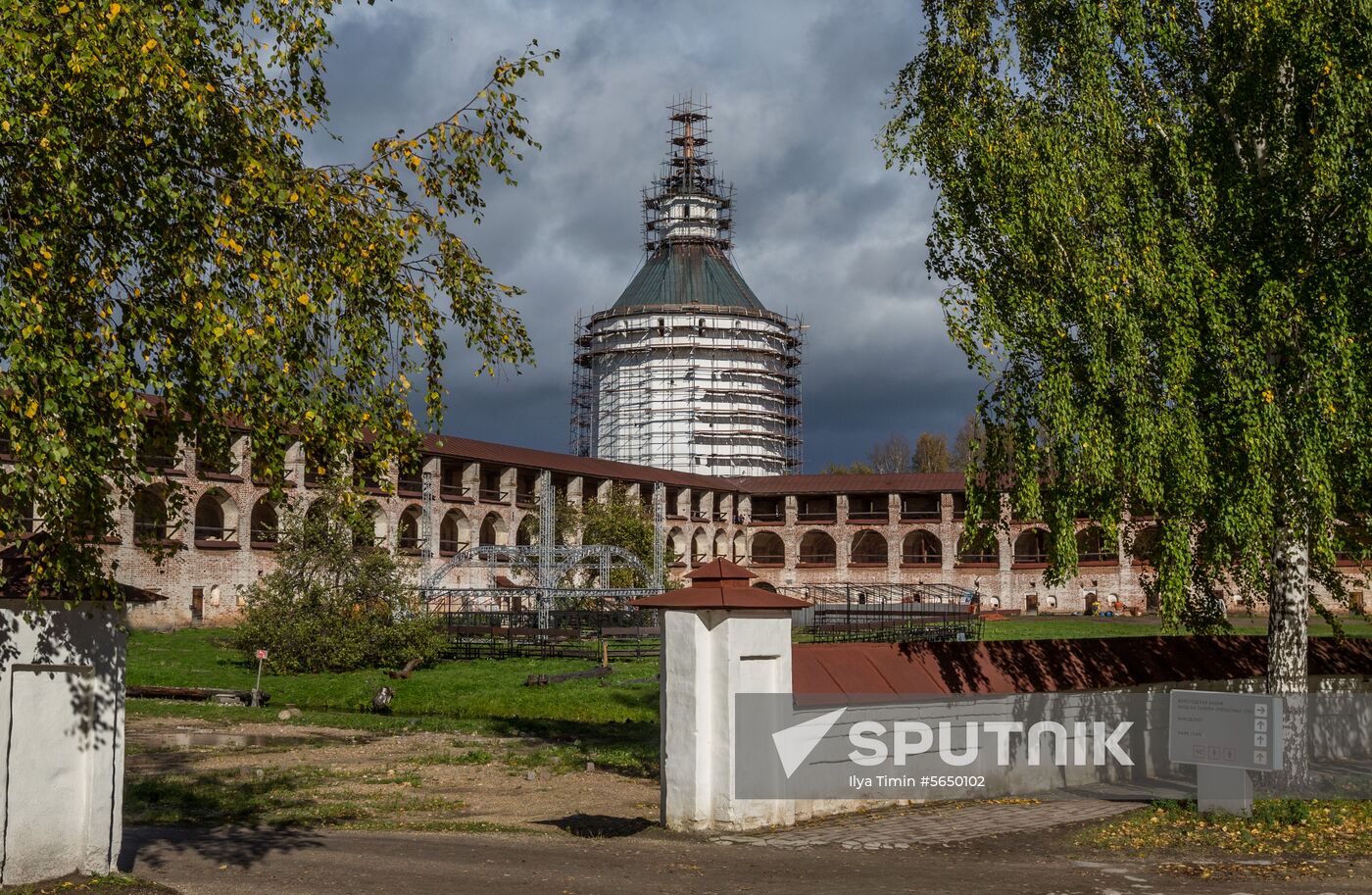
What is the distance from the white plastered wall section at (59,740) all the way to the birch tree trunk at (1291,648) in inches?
411

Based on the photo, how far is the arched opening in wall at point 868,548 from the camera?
69.8 m

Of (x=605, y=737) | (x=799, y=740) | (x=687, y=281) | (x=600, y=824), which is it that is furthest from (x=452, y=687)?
(x=687, y=281)

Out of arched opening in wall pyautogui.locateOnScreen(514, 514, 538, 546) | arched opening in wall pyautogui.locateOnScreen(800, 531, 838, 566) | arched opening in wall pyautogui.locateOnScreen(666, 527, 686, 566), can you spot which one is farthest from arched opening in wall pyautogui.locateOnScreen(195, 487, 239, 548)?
arched opening in wall pyautogui.locateOnScreen(800, 531, 838, 566)

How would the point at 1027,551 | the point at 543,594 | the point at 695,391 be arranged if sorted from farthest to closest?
1. the point at 695,391
2. the point at 1027,551
3. the point at 543,594

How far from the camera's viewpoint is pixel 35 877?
8094mm

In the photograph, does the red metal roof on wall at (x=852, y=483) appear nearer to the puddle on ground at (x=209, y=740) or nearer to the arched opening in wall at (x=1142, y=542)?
the arched opening in wall at (x=1142, y=542)

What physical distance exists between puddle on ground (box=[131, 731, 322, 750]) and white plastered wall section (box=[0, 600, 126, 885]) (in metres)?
9.54

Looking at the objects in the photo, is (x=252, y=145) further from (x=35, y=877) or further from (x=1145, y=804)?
(x=1145, y=804)

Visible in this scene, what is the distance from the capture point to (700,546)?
68562 mm

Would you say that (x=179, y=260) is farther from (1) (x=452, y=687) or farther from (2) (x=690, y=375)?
(2) (x=690, y=375)

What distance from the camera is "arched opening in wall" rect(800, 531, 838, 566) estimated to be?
7094cm

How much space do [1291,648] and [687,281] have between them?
Answer: 69672 millimetres

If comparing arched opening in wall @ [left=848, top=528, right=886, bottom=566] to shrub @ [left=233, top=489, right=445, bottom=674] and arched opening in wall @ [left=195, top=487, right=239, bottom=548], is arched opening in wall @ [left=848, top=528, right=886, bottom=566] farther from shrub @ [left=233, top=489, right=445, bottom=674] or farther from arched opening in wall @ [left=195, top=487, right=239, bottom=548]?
shrub @ [left=233, top=489, right=445, bottom=674]

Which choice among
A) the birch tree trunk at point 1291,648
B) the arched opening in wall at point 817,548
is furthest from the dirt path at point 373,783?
the arched opening in wall at point 817,548
